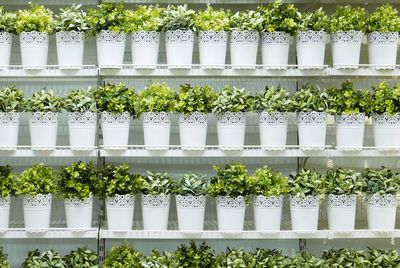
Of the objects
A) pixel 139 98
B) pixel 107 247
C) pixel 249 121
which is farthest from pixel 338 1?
pixel 107 247

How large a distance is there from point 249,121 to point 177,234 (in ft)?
3.40

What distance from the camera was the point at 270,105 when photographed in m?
3.72

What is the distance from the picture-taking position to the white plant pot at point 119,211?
3.69m

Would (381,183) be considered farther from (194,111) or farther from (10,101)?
(10,101)

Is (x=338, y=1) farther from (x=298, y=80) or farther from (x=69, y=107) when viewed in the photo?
(x=69, y=107)

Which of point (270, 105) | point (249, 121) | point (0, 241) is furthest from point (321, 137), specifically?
point (0, 241)

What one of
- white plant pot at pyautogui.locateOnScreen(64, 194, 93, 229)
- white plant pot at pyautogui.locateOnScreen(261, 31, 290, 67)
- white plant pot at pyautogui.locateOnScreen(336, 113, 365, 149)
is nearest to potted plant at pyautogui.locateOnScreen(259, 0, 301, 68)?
white plant pot at pyautogui.locateOnScreen(261, 31, 290, 67)

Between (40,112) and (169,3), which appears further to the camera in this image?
(169,3)

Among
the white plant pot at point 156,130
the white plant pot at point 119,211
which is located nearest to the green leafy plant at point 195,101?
the white plant pot at point 156,130

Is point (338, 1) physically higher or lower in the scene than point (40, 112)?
higher

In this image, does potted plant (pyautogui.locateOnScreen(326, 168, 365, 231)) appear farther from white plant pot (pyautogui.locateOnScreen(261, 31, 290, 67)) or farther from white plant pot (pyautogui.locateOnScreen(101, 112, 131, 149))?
white plant pot (pyautogui.locateOnScreen(101, 112, 131, 149))

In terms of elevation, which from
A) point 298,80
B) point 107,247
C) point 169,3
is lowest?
point 107,247

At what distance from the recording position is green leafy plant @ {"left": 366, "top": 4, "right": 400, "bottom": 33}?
148 inches

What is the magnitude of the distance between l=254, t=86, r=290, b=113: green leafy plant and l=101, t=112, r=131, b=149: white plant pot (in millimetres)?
791
